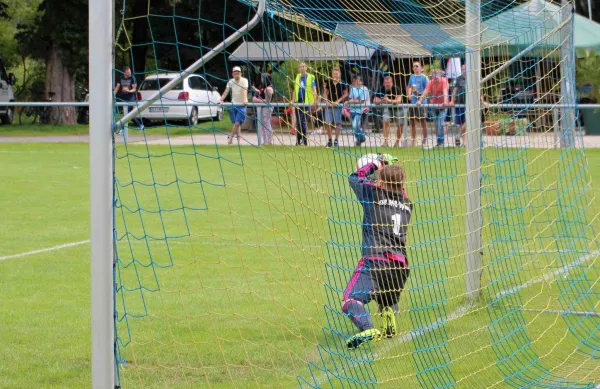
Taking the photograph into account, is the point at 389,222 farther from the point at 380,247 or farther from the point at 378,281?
the point at 378,281

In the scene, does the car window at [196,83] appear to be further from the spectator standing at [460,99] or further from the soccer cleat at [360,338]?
the soccer cleat at [360,338]

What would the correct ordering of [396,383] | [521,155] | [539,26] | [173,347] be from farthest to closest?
1. [521,155]
2. [539,26]
3. [173,347]
4. [396,383]

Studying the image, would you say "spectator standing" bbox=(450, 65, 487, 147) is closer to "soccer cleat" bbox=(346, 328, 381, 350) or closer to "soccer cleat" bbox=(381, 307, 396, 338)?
"soccer cleat" bbox=(381, 307, 396, 338)

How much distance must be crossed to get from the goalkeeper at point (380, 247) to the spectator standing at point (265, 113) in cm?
Answer: 66

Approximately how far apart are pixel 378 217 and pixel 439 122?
2.68 m

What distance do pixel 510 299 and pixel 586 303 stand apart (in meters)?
0.60

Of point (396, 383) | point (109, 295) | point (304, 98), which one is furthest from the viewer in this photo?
point (304, 98)

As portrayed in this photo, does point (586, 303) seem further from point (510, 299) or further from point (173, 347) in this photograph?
point (173, 347)

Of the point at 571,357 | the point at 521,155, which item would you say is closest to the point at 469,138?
the point at 521,155

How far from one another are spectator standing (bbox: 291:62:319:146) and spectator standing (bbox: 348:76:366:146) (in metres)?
0.28

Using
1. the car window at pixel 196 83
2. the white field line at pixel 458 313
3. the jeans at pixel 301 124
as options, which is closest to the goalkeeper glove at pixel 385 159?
the jeans at pixel 301 124

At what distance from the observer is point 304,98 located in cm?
646

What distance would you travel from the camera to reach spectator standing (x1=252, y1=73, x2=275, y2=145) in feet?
19.0

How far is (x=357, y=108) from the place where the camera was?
6.29 metres
